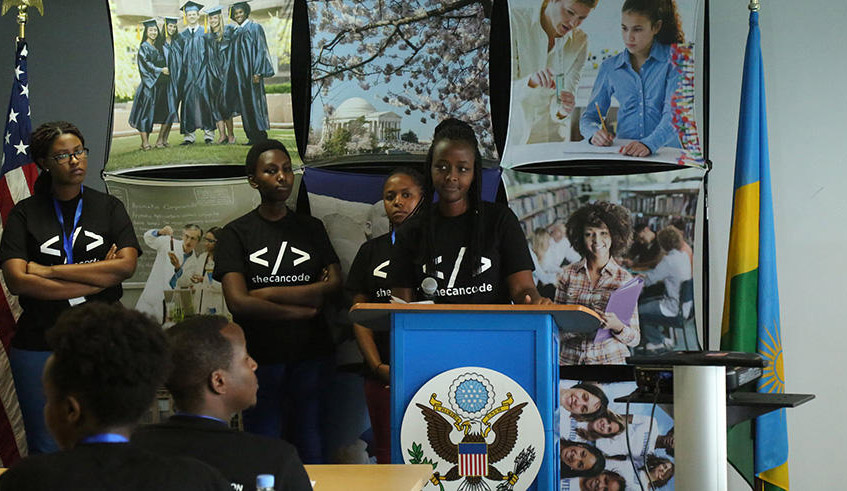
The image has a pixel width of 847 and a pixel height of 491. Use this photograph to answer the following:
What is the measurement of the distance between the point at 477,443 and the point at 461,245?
47.8 inches

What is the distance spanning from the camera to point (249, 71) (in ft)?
→ 18.1

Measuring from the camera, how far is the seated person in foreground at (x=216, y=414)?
6.40ft

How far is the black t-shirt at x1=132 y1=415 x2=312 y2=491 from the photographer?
1938mm

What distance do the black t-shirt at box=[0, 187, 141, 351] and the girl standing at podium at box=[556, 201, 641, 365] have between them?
2178 millimetres

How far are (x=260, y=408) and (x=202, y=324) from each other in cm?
263

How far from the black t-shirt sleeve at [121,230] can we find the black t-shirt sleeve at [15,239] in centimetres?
40

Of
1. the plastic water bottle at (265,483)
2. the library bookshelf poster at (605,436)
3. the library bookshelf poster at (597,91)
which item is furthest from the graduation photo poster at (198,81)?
→ the plastic water bottle at (265,483)

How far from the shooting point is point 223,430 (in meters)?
2.05

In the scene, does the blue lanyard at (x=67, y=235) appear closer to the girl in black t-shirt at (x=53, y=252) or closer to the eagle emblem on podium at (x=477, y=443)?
the girl in black t-shirt at (x=53, y=252)

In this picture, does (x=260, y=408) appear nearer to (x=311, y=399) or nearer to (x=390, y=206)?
(x=311, y=399)

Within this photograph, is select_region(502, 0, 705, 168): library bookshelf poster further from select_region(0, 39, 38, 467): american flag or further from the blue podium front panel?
select_region(0, 39, 38, 467): american flag

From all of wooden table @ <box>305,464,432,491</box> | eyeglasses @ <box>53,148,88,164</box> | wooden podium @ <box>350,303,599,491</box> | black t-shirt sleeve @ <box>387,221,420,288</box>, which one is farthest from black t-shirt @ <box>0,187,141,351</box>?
wooden table @ <box>305,464,432,491</box>

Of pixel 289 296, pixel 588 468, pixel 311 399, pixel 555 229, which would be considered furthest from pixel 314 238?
pixel 588 468

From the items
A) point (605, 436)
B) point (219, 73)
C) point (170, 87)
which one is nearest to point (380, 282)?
point (605, 436)
